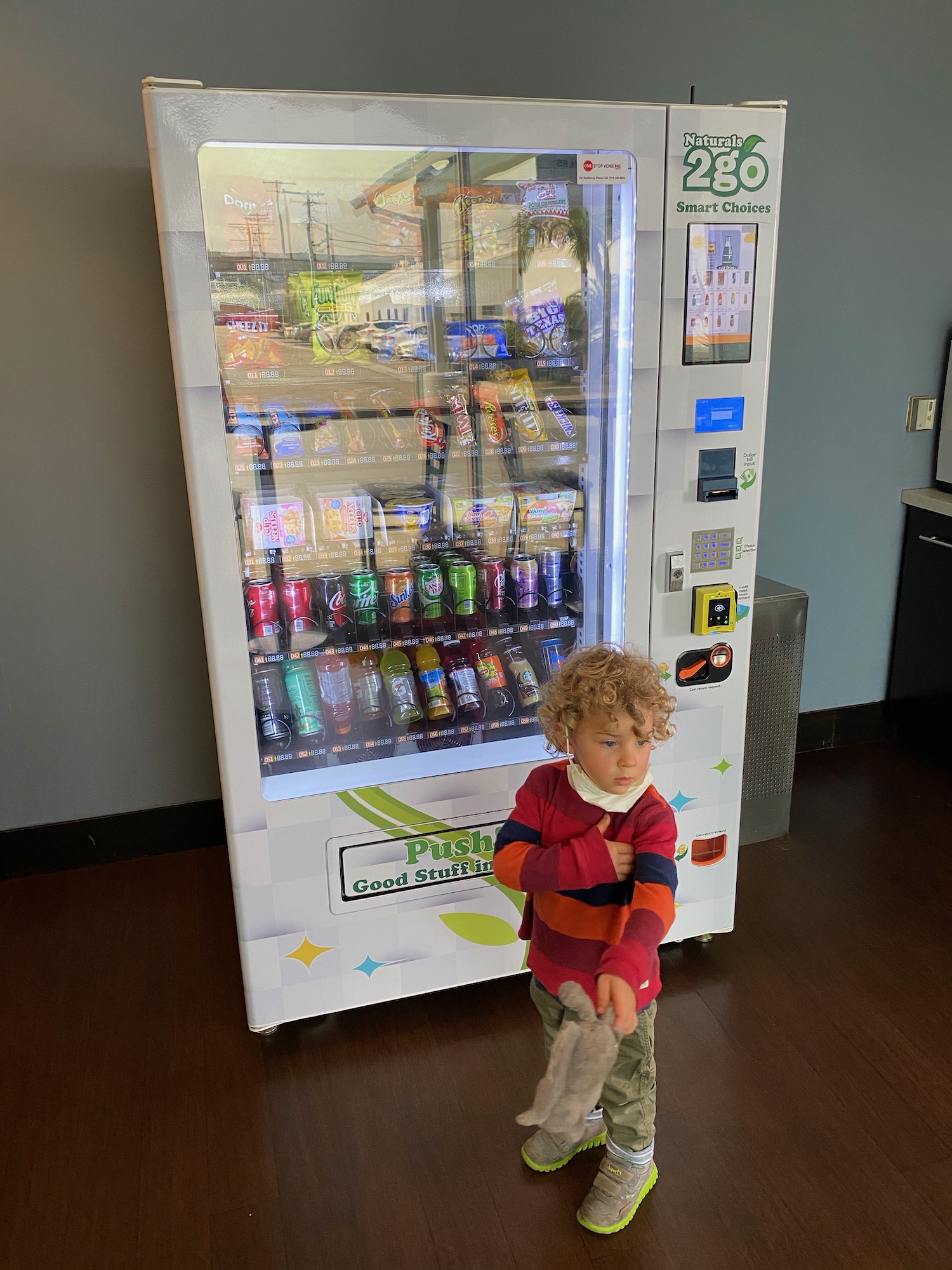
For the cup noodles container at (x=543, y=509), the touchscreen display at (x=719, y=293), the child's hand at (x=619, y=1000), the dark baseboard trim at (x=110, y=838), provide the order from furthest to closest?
the dark baseboard trim at (x=110, y=838), the cup noodles container at (x=543, y=509), the touchscreen display at (x=719, y=293), the child's hand at (x=619, y=1000)

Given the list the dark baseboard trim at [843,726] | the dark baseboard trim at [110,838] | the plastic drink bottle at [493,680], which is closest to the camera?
the plastic drink bottle at [493,680]

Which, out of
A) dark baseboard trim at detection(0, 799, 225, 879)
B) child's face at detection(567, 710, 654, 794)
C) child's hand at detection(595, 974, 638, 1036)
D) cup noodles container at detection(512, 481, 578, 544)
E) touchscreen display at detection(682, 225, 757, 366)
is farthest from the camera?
dark baseboard trim at detection(0, 799, 225, 879)

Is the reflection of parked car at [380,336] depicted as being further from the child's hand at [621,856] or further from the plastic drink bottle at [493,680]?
the child's hand at [621,856]

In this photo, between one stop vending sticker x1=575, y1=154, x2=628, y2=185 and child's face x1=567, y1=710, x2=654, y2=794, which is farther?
one stop vending sticker x1=575, y1=154, x2=628, y2=185

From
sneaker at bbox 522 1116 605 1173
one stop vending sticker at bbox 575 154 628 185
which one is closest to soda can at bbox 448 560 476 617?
one stop vending sticker at bbox 575 154 628 185

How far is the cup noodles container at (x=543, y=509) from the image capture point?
222 cm

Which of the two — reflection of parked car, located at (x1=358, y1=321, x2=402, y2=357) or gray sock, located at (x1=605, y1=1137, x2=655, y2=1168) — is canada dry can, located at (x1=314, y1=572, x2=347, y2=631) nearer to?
reflection of parked car, located at (x1=358, y1=321, x2=402, y2=357)

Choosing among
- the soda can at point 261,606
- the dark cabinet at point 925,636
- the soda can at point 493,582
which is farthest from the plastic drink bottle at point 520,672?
the dark cabinet at point 925,636

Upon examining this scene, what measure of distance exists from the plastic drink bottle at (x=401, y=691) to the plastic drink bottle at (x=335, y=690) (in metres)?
0.10

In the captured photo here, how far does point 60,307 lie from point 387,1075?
2.16m

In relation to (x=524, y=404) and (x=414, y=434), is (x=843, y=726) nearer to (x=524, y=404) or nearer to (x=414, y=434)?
(x=524, y=404)

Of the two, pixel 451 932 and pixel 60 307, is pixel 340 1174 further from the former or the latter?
pixel 60 307

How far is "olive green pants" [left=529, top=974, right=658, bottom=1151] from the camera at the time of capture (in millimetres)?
1726

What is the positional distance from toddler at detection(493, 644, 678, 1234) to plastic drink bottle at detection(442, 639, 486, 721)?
612 millimetres
